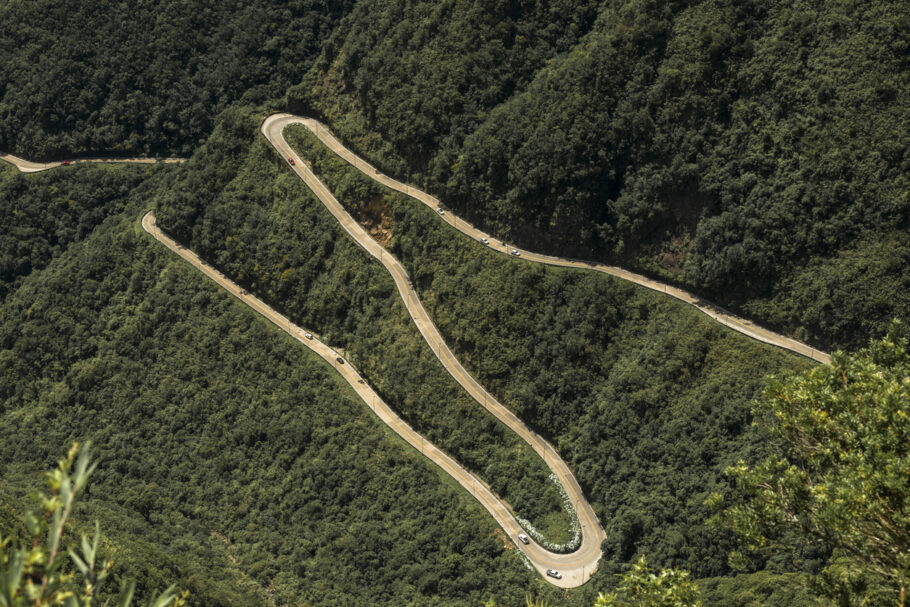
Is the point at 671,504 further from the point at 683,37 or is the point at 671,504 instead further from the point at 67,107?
the point at 67,107

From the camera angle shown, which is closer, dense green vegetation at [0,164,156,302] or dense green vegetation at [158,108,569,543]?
dense green vegetation at [158,108,569,543]

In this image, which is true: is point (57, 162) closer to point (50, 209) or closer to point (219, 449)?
point (50, 209)

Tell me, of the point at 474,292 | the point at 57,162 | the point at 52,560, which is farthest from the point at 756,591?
the point at 57,162

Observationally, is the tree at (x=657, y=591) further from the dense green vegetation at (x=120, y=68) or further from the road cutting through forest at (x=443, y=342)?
the dense green vegetation at (x=120, y=68)

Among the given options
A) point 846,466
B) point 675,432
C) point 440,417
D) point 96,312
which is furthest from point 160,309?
point 846,466

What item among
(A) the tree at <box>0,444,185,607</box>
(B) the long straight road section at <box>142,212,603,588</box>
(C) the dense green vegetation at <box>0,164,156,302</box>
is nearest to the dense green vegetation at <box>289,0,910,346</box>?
(B) the long straight road section at <box>142,212,603,588</box>

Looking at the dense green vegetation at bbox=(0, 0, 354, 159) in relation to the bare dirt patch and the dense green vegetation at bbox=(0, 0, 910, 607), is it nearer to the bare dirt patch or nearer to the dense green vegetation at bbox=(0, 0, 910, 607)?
the dense green vegetation at bbox=(0, 0, 910, 607)
